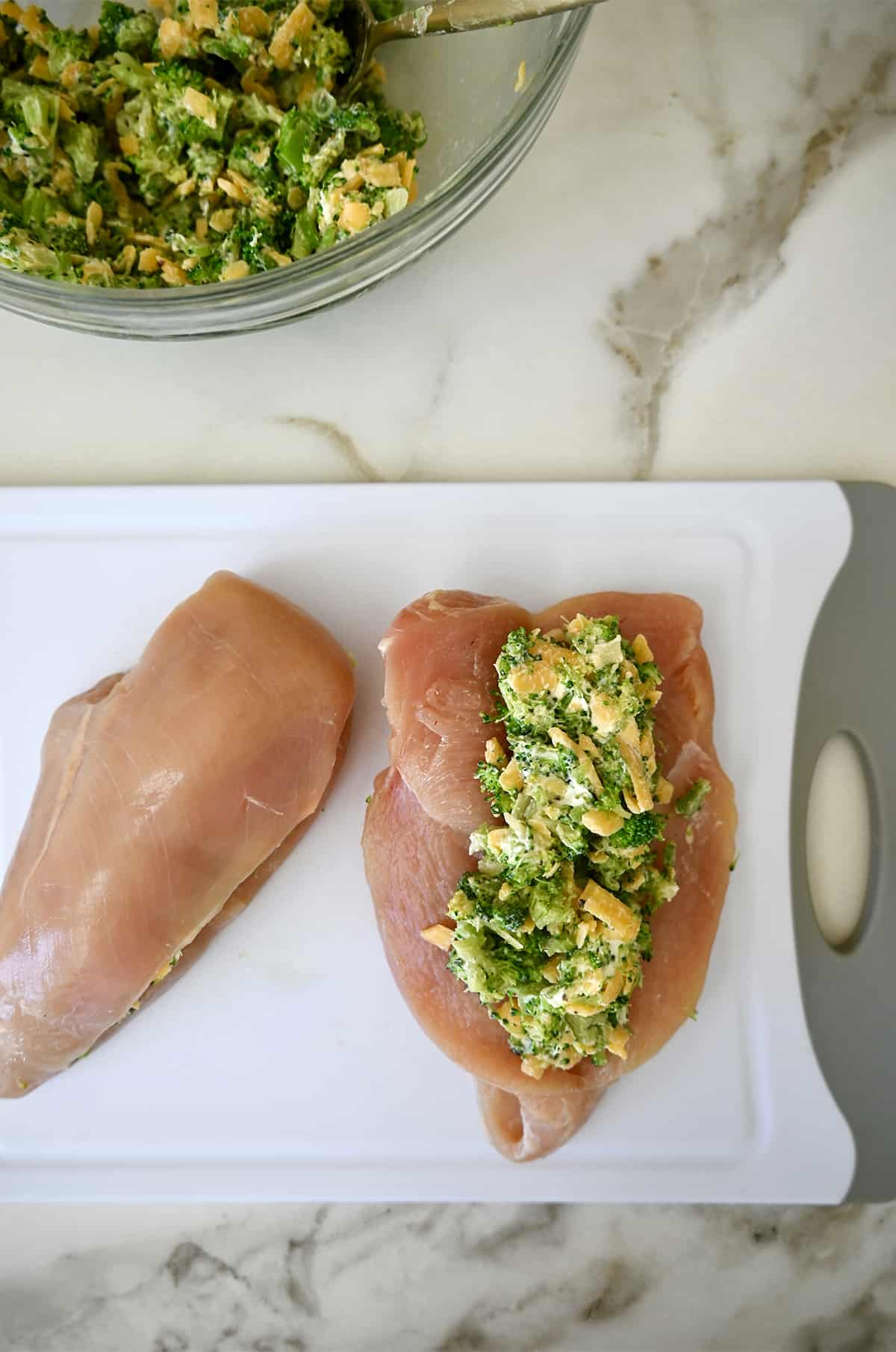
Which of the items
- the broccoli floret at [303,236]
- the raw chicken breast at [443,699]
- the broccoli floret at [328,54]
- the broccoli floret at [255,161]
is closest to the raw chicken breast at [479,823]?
the raw chicken breast at [443,699]

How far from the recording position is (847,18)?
5.72 feet

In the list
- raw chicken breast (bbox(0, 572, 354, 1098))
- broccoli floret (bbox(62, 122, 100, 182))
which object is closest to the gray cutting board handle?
raw chicken breast (bbox(0, 572, 354, 1098))

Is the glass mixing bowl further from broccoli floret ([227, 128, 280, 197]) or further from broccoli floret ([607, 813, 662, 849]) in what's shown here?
broccoli floret ([607, 813, 662, 849])

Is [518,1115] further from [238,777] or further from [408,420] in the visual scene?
[408,420]

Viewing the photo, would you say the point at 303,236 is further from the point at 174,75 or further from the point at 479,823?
the point at 479,823

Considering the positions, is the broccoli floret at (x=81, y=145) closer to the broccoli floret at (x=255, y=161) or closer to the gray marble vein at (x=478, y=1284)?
the broccoli floret at (x=255, y=161)

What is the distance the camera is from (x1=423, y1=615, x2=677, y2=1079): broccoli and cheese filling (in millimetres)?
1349

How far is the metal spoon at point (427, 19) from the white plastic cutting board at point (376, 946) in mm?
653

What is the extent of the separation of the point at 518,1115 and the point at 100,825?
806 millimetres

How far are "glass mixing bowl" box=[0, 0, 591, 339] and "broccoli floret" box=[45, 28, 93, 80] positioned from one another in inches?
8.1

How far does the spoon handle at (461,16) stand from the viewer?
→ 130 centimetres

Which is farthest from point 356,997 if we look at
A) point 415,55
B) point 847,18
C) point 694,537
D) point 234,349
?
point 847,18

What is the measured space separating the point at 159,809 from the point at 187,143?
0.99 meters

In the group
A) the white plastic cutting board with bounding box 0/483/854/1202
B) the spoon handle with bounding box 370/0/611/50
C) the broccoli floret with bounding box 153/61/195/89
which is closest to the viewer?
the spoon handle with bounding box 370/0/611/50
